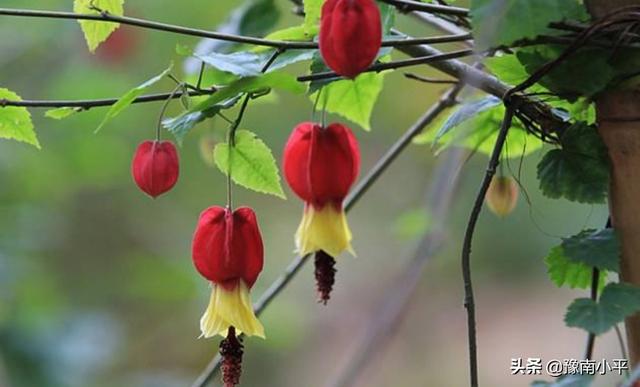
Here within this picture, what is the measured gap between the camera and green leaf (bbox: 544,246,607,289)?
1.43 feet

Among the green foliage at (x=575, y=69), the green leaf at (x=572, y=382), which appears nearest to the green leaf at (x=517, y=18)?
the green foliage at (x=575, y=69)

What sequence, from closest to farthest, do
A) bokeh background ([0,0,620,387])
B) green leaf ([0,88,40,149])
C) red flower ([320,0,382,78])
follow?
red flower ([320,0,382,78])
green leaf ([0,88,40,149])
bokeh background ([0,0,620,387])

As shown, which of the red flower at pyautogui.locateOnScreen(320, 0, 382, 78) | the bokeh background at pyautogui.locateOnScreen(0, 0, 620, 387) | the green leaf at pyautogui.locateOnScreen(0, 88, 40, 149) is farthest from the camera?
the bokeh background at pyautogui.locateOnScreen(0, 0, 620, 387)

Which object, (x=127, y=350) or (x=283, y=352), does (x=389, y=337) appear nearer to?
(x=127, y=350)

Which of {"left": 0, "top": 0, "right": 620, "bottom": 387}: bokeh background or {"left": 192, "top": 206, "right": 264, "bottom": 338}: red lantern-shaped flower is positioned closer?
{"left": 192, "top": 206, "right": 264, "bottom": 338}: red lantern-shaped flower

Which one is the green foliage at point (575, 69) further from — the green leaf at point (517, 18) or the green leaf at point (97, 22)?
the green leaf at point (97, 22)

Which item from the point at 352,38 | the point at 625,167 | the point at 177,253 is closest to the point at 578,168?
the point at 625,167

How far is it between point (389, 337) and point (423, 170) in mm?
1341

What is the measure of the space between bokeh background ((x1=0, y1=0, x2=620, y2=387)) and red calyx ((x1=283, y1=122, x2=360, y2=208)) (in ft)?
1.82

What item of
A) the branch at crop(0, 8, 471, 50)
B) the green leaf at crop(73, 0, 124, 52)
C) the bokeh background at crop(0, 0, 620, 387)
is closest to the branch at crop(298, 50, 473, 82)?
the branch at crop(0, 8, 471, 50)

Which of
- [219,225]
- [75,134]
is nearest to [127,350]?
[75,134]

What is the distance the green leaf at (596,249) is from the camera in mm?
399

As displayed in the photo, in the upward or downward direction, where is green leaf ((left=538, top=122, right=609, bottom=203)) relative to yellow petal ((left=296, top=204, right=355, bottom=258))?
upward

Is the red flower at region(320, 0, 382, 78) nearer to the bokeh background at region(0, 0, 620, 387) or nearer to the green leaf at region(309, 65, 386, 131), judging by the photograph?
the green leaf at region(309, 65, 386, 131)
